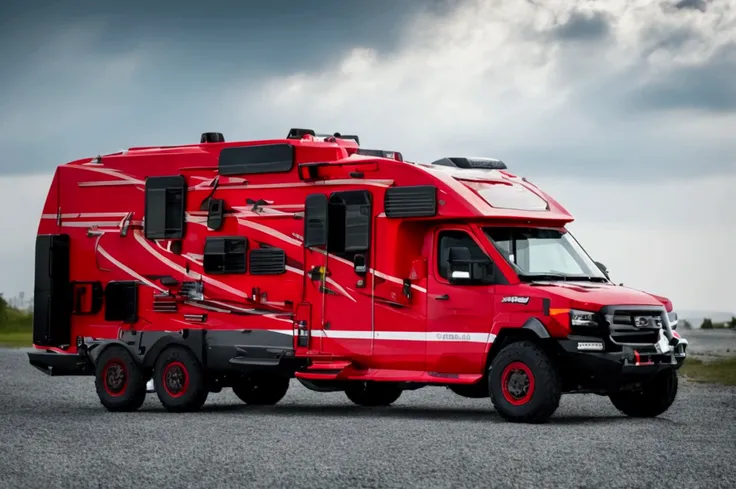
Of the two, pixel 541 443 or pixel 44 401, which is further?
pixel 44 401

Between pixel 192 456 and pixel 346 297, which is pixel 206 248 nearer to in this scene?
pixel 346 297

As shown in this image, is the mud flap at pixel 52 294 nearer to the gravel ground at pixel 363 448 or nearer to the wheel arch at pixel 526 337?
the gravel ground at pixel 363 448

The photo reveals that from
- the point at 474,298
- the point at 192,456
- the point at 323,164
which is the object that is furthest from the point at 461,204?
the point at 192,456

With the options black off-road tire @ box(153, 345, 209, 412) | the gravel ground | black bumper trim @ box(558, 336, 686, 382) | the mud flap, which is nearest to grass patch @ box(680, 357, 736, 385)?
the gravel ground

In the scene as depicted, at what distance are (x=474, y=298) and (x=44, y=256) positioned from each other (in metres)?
7.46

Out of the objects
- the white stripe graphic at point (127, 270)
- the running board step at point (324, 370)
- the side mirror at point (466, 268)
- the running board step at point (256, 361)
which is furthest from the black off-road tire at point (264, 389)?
the side mirror at point (466, 268)

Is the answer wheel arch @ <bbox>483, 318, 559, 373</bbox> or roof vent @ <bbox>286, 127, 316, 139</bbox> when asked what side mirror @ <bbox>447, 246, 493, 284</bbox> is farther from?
roof vent @ <bbox>286, 127, 316, 139</bbox>

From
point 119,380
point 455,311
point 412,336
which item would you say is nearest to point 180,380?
point 119,380

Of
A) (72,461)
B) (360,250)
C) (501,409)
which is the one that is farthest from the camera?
(360,250)

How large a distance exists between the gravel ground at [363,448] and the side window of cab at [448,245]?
2018mm

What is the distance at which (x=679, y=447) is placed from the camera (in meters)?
14.0

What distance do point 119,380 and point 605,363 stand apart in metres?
7.76

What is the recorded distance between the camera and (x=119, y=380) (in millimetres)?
20312

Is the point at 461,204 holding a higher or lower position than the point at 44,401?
higher
